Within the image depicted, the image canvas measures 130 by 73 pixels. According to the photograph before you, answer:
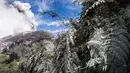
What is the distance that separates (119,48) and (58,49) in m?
0.81

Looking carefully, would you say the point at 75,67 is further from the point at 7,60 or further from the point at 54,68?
the point at 7,60

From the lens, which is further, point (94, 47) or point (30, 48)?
point (30, 48)

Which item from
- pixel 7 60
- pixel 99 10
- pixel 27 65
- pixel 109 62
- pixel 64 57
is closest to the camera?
pixel 109 62

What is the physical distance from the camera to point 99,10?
359cm

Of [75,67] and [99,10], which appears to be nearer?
[75,67]

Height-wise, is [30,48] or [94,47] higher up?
[30,48]

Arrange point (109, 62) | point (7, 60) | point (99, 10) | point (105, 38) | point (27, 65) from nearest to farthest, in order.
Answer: point (109, 62), point (105, 38), point (99, 10), point (27, 65), point (7, 60)

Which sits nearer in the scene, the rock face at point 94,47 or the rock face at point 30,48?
the rock face at point 94,47

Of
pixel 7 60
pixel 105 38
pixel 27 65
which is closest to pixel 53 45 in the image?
pixel 27 65

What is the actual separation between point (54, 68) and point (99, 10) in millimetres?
873

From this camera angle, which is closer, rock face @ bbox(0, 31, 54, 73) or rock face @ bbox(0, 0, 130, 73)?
rock face @ bbox(0, 0, 130, 73)

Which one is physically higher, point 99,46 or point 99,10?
point 99,10

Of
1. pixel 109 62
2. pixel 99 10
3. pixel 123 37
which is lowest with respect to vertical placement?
pixel 109 62

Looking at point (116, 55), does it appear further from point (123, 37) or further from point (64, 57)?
point (64, 57)
